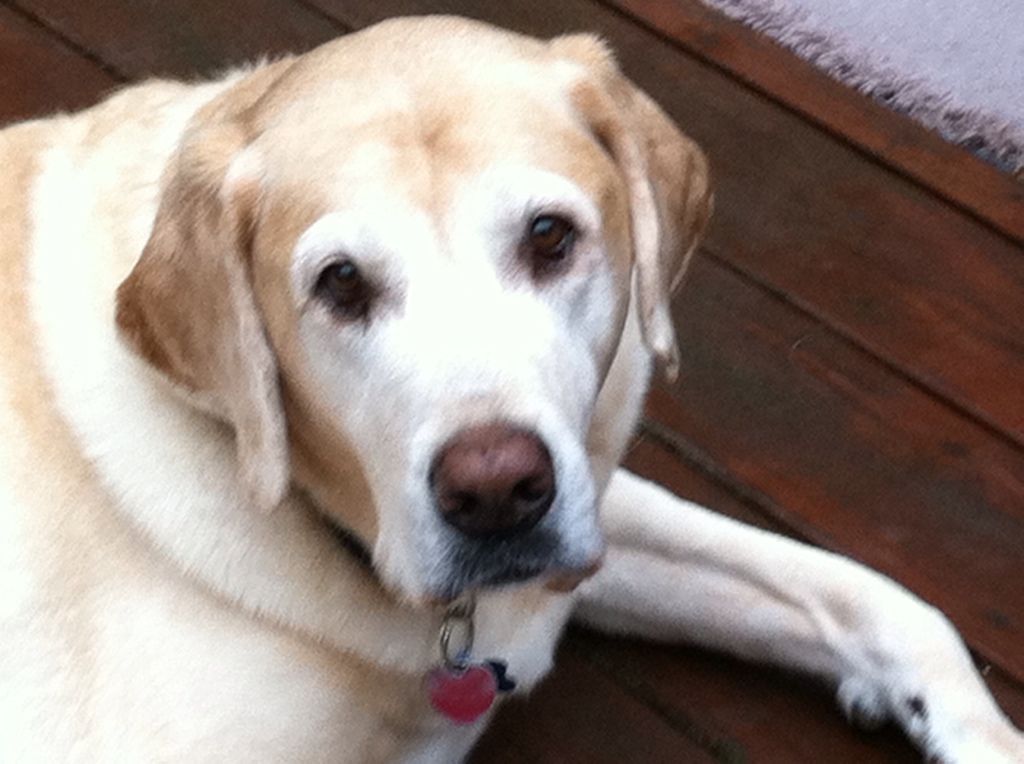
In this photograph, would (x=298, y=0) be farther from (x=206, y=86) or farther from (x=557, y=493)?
(x=557, y=493)

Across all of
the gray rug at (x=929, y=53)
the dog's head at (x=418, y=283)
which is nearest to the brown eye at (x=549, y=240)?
the dog's head at (x=418, y=283)

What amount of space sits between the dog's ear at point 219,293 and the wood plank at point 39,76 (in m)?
1.21

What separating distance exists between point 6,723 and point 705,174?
2.82 feet

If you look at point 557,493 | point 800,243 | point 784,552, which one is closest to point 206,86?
point 557,493

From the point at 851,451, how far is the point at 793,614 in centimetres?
34

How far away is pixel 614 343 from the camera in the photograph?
1343mm

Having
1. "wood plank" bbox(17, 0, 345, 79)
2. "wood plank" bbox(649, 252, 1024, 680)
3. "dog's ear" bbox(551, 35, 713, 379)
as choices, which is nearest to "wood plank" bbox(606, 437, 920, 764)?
"wood plank" bbox(649, 252, 1024, 680)

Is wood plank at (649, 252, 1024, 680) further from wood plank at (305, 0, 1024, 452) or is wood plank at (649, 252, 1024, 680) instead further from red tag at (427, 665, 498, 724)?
red tag at (427, 665, 498, 724)

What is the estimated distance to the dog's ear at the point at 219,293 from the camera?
1.27 metres

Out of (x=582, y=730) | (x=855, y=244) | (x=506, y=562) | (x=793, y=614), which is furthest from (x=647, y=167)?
(x=855, y=244)

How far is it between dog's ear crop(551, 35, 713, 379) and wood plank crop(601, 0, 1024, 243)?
0.97 metres

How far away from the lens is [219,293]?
1.27 metres

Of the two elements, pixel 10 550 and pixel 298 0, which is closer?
pixel 10 550

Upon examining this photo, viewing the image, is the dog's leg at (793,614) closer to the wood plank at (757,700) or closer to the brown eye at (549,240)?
the wood plank at (757,700)
